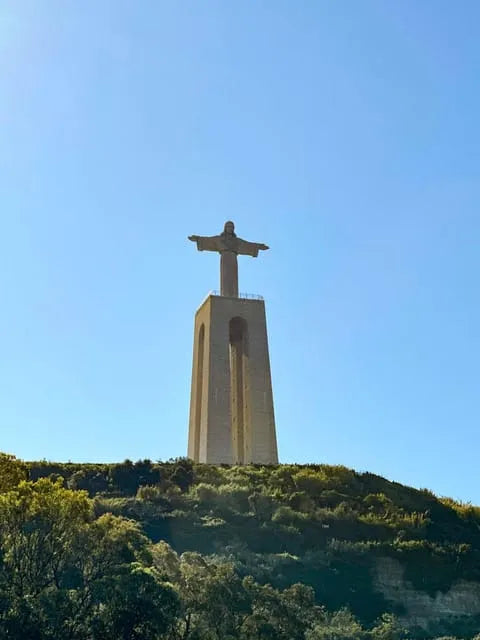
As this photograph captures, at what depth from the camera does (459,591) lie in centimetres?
A: 2216

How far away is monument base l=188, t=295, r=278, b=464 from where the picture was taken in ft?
113

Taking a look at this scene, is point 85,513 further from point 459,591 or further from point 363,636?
point 459,591

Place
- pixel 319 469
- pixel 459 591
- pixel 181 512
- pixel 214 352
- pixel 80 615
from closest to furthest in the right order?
pixel 80 615
pixel 459 591
pixel 181 512
pixel 319 469
pixel 214 352

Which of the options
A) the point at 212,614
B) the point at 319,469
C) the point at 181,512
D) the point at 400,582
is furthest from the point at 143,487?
the point at 212,614

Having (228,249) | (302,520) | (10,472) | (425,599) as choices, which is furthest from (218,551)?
(228,249)

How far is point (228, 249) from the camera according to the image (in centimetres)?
3925

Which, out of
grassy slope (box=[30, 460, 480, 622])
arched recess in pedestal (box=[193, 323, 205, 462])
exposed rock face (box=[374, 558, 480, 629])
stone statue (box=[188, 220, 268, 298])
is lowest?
exposed rock face (box=[374, 558, 480, 629])

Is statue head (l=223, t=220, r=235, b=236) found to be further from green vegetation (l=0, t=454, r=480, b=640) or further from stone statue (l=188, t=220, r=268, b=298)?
green vegetation (l=0, t=454, r=480, b=640)

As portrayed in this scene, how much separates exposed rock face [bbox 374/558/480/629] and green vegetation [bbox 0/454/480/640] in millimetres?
190

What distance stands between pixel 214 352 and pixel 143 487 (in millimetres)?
9385

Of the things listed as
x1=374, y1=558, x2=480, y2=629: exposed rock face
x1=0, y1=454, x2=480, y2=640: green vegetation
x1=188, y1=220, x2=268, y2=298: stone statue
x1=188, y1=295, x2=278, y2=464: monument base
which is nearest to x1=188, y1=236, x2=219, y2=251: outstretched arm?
x1=188, y1=220, x2=268, y2=298: stone statue

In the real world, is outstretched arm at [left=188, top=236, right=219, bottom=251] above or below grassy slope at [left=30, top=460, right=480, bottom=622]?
above

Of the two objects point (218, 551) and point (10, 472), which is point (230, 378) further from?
point (10, 472)

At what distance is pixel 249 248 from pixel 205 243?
227 centimetres
